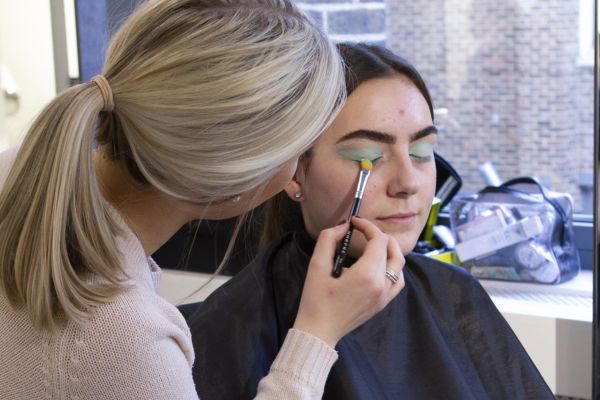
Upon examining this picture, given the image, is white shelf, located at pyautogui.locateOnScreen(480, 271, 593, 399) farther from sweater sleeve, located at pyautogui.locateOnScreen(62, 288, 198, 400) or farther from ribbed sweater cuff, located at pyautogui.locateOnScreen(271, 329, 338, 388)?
sweater sleeve, located at pyautogui.locateOnScreen(62, 288, 198, 400)

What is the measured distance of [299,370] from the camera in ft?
3.74

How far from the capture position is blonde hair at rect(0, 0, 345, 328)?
0.98 meters

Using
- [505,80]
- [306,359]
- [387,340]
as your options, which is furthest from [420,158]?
[505,80]

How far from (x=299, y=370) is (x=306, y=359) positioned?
0.02m

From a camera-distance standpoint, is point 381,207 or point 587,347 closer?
point 381,207

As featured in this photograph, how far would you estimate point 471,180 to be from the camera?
104 inches

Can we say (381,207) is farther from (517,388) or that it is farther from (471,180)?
(471,180)

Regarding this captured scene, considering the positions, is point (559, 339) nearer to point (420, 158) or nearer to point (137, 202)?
point (420, 158)

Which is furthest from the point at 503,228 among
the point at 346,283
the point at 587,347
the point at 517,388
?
the point at 346,283

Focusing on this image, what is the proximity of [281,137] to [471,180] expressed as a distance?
1666mm

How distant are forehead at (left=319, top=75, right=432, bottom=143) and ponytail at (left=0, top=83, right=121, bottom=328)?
55 centimetres

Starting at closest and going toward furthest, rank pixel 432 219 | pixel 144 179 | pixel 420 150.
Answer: pixel 144 179, pixel 420 150, pixel 432 219

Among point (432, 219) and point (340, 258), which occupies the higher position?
point (340, 258)

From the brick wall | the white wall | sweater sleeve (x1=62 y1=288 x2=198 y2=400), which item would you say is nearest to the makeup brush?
sweater sleeve (x1=62 y1=288 x2=198 y2=400)
